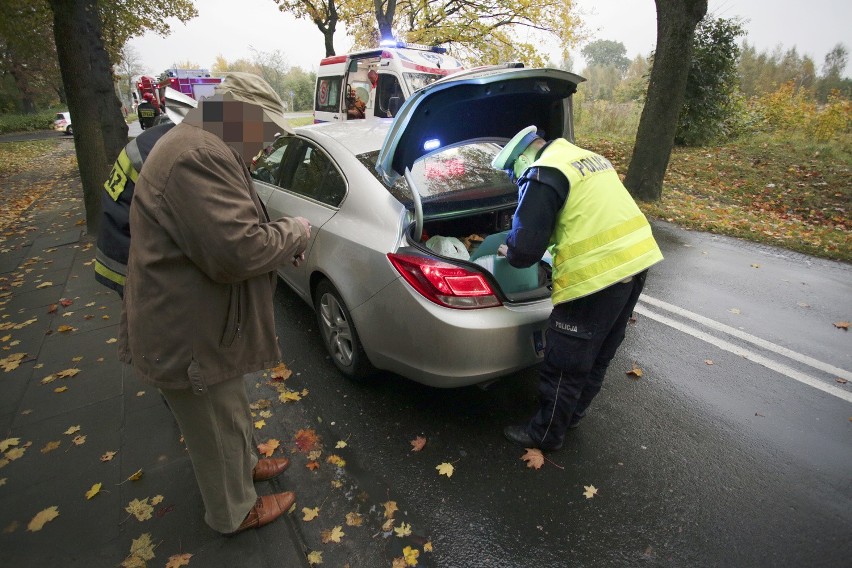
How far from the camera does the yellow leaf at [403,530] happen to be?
2068 millimetres

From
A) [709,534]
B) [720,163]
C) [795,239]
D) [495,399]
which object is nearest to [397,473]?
[495,399]

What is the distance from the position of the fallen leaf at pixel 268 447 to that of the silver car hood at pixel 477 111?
5.69 feet

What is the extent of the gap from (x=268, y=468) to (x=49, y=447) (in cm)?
143

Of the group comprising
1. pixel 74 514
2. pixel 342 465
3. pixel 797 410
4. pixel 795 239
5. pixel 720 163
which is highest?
pixel 720 163

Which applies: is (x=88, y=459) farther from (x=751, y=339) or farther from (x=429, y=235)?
(x=751, y=339)

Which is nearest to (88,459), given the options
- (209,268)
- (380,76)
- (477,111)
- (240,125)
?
(209,268)

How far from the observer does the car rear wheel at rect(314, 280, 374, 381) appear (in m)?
2.89

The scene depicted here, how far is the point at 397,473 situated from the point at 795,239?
6.54m

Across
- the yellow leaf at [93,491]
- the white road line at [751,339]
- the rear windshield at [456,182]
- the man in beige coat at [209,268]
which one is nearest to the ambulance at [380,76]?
the rear windshield at [456,182]

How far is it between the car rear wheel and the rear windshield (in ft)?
2.83

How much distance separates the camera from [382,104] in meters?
10.6

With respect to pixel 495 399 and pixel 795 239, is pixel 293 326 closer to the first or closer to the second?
pixel 495 399

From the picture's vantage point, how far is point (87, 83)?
592 centimetres

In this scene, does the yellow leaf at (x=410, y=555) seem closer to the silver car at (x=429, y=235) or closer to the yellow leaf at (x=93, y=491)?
the silver car at (x=429, y=235)
